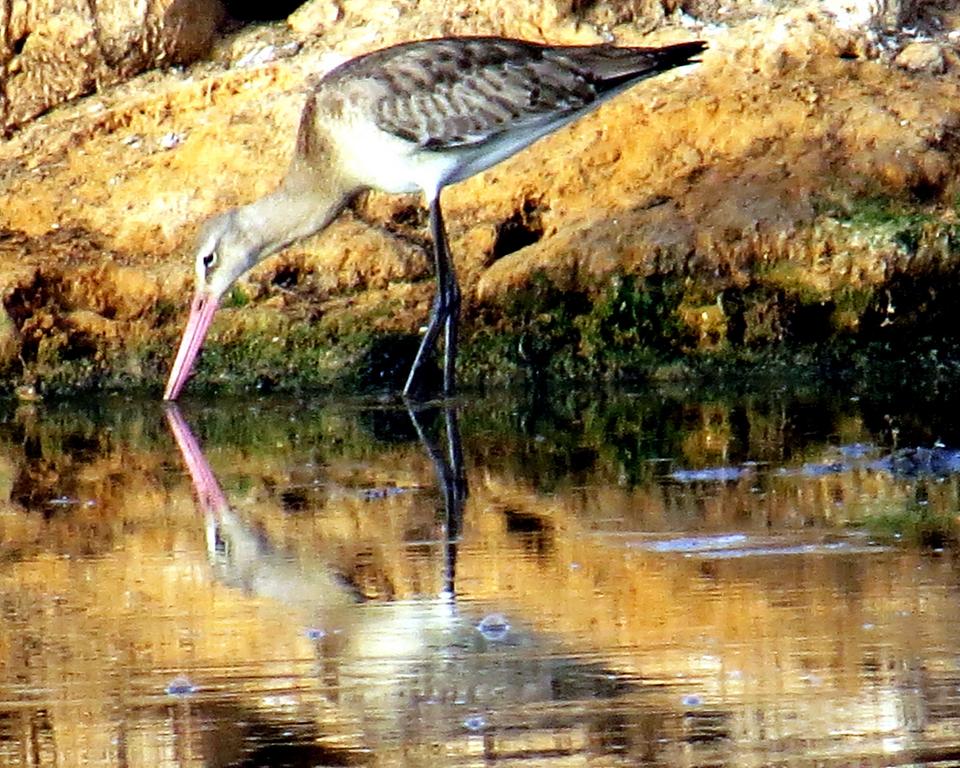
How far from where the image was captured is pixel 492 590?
20.1ft

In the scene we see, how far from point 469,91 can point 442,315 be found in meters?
1.05

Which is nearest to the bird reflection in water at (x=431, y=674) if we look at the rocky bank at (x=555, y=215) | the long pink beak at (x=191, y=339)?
the long pink beak at (x=191, y=339)

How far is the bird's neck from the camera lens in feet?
34.4

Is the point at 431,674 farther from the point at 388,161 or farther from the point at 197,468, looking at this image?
the point at 388,161

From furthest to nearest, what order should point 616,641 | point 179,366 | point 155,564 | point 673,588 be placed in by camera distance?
point 179,366 → point 155,564 → point 673,588 → point 616,641

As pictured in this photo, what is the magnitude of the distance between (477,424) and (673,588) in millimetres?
3544

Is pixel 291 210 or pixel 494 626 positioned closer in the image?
pixel 494 626

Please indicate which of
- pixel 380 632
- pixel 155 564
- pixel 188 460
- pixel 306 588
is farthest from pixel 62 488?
pixel 380 632

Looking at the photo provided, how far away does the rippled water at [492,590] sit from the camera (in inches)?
186

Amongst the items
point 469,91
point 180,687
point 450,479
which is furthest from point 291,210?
point 180,687

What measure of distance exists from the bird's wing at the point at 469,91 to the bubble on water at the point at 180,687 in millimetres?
5280

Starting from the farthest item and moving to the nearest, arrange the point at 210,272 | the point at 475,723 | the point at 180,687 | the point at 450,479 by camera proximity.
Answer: the point at 210,272 < the point at 450,479 < the point at 180,687 < the point at 475,723

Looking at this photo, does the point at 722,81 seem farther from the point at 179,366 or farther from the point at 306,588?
the point at 306,588

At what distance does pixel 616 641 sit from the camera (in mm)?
5441
